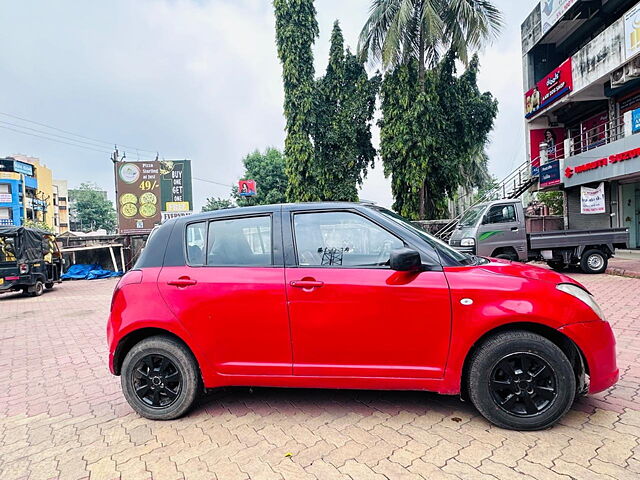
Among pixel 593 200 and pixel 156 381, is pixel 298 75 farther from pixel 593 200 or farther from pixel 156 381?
pixel 156 381

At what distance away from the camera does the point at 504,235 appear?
10805 millimetres

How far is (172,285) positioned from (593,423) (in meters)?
3.27

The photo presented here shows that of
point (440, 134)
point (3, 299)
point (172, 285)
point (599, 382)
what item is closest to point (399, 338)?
point (599, 382)

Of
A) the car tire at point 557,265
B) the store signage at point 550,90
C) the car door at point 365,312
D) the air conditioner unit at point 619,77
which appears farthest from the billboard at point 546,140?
the car door at point 365,312

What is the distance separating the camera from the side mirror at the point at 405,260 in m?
2.74

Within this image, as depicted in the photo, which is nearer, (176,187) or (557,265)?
(557,265)

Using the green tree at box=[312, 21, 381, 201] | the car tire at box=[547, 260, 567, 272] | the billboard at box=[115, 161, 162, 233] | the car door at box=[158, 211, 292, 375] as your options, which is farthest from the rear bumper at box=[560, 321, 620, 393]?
the billboard at box=[115, 161, 162, 233]

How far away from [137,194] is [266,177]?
11.1 meters

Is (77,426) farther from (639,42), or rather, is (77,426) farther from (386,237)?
(639,42)

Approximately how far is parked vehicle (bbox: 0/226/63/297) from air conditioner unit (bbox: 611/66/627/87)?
67.9ft

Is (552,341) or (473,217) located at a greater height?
(473,217)

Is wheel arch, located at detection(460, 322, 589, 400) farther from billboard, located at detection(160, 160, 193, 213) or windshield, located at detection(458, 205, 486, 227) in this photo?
billboard, located at detection(160, 160, 193, 213)

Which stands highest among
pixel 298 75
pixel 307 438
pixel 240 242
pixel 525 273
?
pixel 298 75

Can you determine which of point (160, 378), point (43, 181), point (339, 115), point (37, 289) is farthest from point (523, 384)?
point (43, 181)
